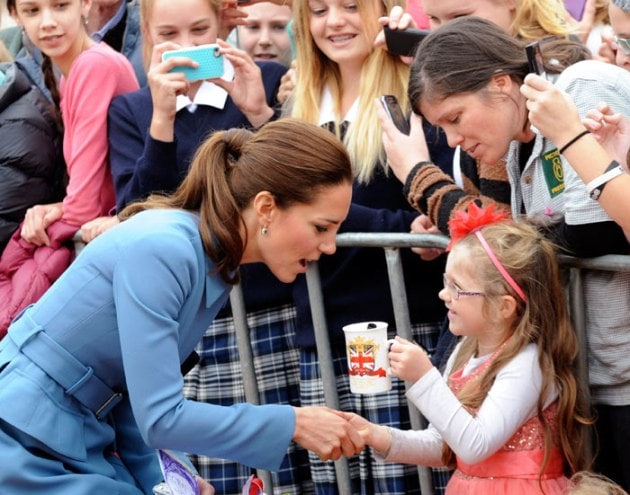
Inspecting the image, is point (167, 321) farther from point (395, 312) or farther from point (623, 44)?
point (623, 44)

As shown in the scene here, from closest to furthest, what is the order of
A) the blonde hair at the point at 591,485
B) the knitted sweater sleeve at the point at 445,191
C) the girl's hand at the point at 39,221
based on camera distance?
the blonde hair at the point at 591,485 < the knitted sweater sleeve at the point at 445,191 < the girl's hand at the point at 39,221

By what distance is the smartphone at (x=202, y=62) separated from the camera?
505 cm

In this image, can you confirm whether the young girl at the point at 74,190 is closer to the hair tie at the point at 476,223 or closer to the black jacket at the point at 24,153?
the black jacket at the point at 24,153

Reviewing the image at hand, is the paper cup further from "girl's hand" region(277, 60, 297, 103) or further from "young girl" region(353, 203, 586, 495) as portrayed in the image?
"girl's hand" region(277, 60, 297, 103)

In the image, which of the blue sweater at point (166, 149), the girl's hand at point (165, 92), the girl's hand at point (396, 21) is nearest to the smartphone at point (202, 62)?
the girl's hand at point (165, 92)

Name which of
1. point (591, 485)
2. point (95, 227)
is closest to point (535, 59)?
point (591, 485)

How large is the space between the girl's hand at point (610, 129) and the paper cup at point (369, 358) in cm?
91

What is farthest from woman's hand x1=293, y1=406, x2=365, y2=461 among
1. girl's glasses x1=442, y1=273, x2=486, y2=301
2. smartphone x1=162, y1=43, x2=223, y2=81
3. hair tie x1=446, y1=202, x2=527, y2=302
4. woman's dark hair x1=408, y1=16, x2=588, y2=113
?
smartphone x1=162, y1=43, x2=223, y2=81

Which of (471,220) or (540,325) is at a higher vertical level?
(471,220)

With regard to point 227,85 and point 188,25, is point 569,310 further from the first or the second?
point 188,25

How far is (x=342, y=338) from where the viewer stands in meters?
4.73

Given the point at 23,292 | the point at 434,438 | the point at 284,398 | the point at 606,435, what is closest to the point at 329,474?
the point at 284,398

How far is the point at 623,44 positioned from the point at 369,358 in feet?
4.33

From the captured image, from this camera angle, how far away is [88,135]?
5316 mm
